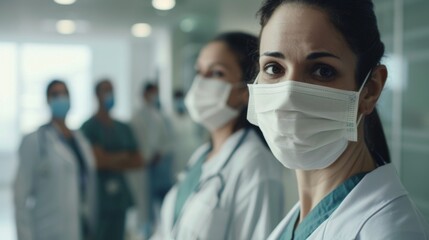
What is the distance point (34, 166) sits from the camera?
2252 mm

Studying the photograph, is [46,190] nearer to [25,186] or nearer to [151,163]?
[25,186]

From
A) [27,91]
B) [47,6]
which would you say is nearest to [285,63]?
[47,6]

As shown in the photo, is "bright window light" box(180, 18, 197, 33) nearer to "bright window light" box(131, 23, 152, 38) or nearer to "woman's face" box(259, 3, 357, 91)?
"bright window light" box(131, 23, 152, 38)

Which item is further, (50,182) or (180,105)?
(180,105)

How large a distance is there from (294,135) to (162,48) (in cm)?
393

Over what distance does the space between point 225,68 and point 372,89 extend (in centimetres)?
79

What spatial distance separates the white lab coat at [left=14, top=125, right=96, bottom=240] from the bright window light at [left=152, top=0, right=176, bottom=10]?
1.60 metres

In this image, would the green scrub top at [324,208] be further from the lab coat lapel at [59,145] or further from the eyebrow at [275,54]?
the lab coat lapel at [59,145]

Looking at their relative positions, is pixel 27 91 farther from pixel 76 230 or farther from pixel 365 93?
pixel 365 93

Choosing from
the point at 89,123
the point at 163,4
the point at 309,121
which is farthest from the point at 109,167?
the point at 309,121

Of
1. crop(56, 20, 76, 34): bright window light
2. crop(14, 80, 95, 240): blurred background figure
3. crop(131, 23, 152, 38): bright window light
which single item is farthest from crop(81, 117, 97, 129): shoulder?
crop(131, 23, 152, 38): bright window light

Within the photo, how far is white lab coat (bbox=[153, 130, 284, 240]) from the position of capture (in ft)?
4.10

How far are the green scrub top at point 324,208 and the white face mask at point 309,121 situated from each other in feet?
0.16

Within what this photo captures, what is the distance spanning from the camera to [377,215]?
687 mm
